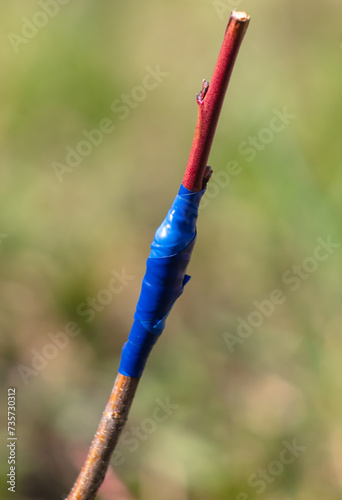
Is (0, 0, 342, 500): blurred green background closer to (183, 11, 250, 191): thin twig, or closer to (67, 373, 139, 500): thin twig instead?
(67, 373, 139, 500): thin twig

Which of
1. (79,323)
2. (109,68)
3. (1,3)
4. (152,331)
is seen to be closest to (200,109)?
(152,331)

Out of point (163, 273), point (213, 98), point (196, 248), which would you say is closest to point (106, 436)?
point (163, 273)

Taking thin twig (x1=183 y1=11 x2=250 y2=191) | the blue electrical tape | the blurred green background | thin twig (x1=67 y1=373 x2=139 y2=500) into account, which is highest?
thin twig (x1=183 y1=11 x2=250 y2=191)

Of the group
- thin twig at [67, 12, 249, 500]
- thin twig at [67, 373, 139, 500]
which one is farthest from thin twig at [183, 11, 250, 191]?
thin twig at [67, 373, 139, 500]

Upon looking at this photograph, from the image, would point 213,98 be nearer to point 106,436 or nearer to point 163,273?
point 163,273

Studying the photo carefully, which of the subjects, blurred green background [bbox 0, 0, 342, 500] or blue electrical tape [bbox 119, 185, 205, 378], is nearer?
blue electrical tape [bbox 119, 185, 205, 378]

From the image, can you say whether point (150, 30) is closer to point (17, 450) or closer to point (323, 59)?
point (323, 59)

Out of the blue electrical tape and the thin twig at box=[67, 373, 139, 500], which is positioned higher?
the blue electrical tape
